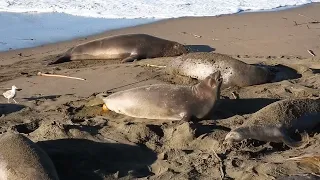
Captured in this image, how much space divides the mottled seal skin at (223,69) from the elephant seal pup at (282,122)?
1.36 meters

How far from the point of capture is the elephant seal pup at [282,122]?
469 centimetres

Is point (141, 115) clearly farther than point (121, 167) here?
Yes

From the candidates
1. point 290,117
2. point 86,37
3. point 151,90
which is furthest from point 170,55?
point 290,117

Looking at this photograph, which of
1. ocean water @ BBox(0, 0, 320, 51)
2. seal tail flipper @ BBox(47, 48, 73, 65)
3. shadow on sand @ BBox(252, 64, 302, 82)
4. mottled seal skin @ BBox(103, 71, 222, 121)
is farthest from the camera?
ocean water @ BBox(0, 0, 320, 51)

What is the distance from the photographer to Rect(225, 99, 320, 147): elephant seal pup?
15.4ft

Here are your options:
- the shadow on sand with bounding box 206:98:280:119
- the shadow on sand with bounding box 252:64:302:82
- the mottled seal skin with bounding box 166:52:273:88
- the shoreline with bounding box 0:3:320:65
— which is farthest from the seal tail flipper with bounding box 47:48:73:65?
the shadow on sand with bounding box 206:98:280:119

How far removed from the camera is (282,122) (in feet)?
16.0

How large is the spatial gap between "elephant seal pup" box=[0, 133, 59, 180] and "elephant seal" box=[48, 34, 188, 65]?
13.4ft

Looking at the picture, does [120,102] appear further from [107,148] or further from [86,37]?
[86,37]

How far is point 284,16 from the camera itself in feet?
36.9

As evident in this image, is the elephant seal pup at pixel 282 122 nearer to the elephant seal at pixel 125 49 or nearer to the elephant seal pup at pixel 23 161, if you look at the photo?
the elephant seal pup at pixel 23 161

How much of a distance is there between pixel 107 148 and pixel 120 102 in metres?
1.15

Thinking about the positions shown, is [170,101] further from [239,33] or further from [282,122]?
[239,33]

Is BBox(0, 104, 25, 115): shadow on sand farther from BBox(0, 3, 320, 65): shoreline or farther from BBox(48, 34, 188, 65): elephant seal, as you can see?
BBox(48, 34, 188, 65): elephant seal
